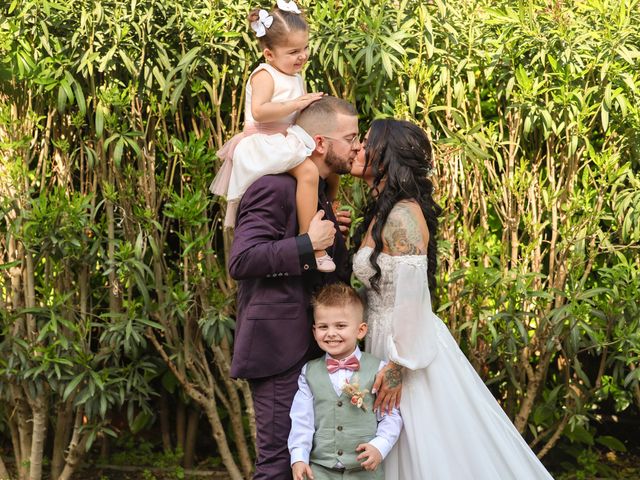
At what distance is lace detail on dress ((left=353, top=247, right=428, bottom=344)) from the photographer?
370 centimetres

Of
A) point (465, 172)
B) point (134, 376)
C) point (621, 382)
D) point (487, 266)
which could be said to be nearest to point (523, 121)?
point (465, 172)

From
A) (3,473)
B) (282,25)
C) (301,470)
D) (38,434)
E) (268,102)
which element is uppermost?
(282,25)

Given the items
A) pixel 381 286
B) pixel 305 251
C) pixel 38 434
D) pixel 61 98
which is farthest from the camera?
pixel 38 434

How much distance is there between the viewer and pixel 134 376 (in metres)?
5.15

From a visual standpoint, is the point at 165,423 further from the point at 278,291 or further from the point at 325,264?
the point at 325,264

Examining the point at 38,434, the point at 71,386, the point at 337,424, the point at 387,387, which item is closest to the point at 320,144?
the point at 387,387

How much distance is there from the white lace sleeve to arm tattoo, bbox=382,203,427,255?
6cm

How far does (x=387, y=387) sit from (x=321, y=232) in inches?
23.8

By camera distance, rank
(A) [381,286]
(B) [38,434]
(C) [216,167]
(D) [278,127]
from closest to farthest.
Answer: (A) [381,286] → (D) [278,127] → (C) [216,167] → (B) [38,434]

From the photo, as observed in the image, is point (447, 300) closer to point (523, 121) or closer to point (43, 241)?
point (523, 121)

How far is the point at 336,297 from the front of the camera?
3650 millimetres

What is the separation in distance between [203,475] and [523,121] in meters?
2.62

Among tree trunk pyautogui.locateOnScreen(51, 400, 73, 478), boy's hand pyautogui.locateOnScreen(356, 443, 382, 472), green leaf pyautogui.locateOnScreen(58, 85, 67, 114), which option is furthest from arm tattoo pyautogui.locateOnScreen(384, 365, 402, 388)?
tree trunk pyautogui.locateOnScreen(51, 400, 73, 478)

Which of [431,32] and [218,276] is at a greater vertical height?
[431,32]
